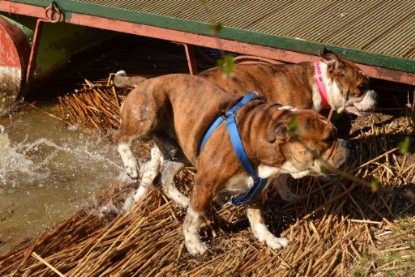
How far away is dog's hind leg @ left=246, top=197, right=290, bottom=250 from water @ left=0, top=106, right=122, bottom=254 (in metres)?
1.89

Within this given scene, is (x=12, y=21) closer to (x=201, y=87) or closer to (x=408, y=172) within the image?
(x=201, y=87)

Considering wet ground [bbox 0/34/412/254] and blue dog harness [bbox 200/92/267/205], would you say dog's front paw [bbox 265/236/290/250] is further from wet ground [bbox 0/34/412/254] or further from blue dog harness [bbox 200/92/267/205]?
wet ground [bbox 0/34/412/254]

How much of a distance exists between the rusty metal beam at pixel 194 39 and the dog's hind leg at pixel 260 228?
1525 millimetres

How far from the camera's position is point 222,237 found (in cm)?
629

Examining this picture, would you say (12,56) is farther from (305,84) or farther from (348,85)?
(348,85)

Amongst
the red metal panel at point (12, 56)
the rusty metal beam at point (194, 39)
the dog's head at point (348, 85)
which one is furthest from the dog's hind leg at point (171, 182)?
the red metal panel at point (12, 56)

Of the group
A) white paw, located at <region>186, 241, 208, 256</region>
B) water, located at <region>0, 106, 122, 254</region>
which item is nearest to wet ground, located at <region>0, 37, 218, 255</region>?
water, located at <region>0, 106, 122, 254</region>

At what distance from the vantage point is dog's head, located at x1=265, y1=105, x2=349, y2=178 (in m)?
5.41

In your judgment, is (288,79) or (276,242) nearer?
(276,242)

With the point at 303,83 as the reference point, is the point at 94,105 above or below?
below

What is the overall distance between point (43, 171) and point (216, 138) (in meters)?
2.83

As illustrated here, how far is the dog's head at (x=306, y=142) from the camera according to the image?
213 inches

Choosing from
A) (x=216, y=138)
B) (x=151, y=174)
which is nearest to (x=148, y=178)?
(x=151, y=174)

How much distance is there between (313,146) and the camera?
5445 millimetres
